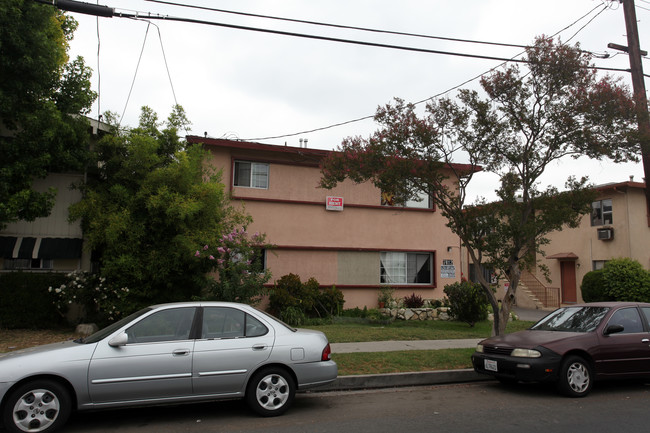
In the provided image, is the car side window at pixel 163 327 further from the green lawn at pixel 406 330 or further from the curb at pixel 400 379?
the green lawn at pixel 406 330

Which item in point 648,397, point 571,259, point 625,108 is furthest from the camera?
point 571,259

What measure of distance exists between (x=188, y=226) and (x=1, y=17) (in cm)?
590

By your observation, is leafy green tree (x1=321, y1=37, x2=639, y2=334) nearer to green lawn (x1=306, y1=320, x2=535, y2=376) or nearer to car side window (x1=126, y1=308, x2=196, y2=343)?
green lawn (x1=306, y1=320, x2=535, y2=376)

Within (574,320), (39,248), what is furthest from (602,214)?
(39,248)

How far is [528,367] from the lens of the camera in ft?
23.1

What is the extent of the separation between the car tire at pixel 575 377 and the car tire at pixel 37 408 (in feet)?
21.9

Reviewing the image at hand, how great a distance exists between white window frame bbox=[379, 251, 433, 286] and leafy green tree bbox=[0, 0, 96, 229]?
10.4 metres

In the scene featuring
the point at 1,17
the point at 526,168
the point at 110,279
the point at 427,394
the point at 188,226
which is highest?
the point at 1,17

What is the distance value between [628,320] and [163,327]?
7446 mm

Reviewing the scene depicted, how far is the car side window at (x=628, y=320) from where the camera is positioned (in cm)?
780

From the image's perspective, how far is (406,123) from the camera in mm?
10070

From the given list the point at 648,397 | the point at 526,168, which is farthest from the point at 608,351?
the point at 526,168

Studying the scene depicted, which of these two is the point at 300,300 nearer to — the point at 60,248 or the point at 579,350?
the point at 60,248

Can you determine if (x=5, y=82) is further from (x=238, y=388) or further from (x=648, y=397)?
(x=648, y=397)
